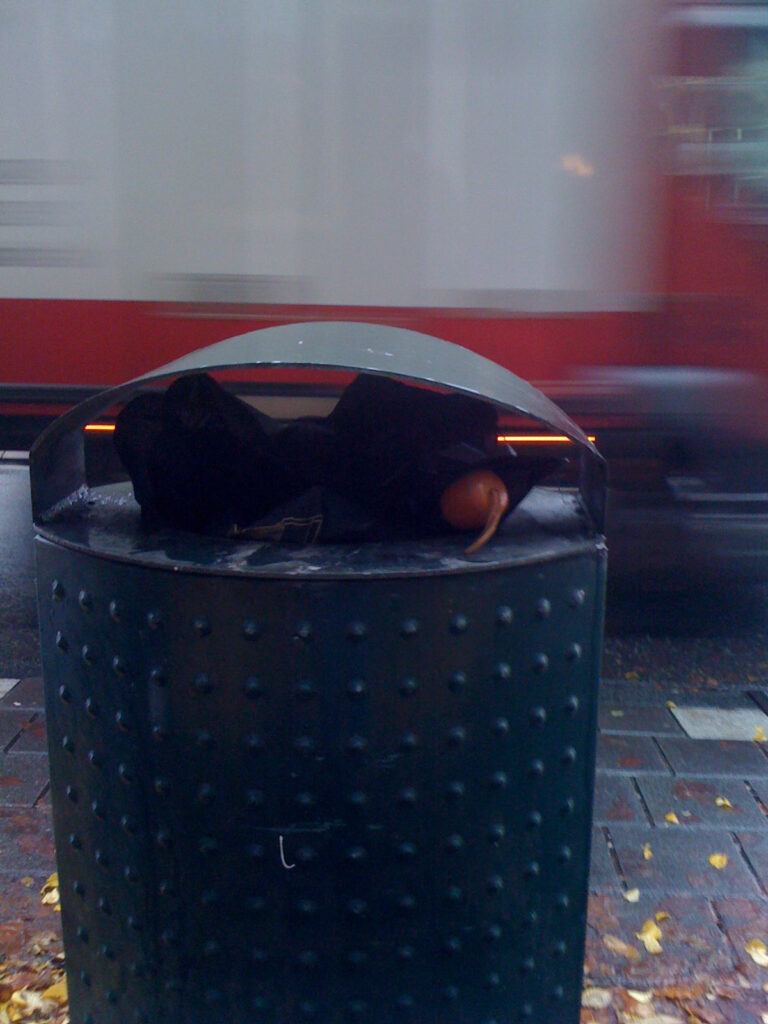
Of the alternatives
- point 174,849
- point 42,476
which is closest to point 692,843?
point 174,849

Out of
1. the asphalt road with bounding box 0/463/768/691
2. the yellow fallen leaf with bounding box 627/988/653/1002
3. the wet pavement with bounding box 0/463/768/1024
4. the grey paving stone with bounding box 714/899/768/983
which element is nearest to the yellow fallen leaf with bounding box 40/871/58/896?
the wet pavement with bounding box 0/463/768/1024

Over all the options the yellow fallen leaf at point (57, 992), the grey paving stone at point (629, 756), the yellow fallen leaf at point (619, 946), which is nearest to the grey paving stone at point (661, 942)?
the yellow fallen leaf at point (619, 946)

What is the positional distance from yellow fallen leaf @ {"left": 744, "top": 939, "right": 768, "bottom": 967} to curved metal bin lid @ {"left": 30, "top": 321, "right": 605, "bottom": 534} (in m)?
1.36

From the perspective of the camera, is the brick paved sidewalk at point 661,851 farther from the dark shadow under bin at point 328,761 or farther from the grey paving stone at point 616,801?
the dark shadow under bin at point 328,761

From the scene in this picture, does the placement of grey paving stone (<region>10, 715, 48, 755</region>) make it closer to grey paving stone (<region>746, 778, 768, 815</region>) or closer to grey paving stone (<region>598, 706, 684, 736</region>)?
grey paving stone (<region>598, 706, 684, 736</region>)

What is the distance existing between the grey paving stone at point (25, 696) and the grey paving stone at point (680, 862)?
2235mm

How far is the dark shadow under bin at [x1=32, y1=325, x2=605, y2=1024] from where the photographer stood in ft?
5.12

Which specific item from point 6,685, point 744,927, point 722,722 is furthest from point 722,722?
point 6,685

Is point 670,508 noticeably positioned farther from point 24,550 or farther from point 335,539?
point 24,550

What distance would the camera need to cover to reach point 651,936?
2695 mm

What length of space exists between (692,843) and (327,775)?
1.95m

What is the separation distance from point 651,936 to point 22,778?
2.03 metres

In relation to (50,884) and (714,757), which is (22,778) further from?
(714,757)

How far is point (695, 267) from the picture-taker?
15.4ft
